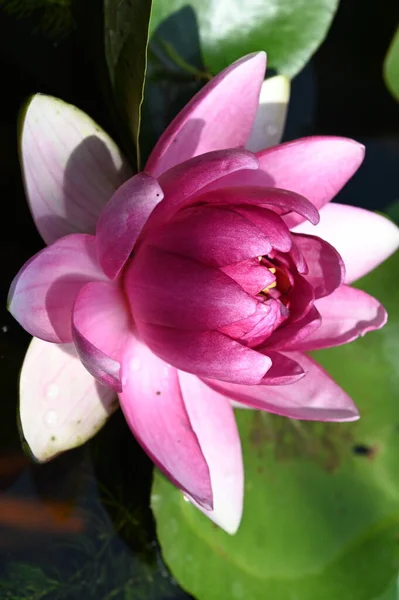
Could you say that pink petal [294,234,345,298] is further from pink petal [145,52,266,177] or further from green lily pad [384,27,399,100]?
green lily pad [384,27,399,100]

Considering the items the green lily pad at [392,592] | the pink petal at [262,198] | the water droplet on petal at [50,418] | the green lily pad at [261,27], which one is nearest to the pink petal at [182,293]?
the pink petal at [262,198]

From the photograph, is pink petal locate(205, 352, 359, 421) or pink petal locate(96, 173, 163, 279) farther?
pink petal locate(205, 352, 359, 421)

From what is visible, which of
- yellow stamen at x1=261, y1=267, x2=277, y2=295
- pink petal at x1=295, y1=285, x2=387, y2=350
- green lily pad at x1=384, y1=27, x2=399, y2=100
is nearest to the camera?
yellow stamen at x1=261, y1=267, x2=277, y2=295

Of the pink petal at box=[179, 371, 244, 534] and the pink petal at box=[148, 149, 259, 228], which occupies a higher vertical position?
the pink petal at box=[148, 149, 259, 228]

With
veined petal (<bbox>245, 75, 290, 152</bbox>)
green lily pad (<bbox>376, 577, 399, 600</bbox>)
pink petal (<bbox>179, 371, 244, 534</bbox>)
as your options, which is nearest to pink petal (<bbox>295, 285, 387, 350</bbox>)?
pink petal (<bbox>179, 371, 244, 534</bbox>)

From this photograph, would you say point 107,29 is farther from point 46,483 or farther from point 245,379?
point 46,483

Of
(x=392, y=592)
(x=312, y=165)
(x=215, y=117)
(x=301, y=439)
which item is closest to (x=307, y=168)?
(x=312, y=165)

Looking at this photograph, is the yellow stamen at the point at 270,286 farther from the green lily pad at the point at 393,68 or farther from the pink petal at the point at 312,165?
the green lily pad at the point at 393,68

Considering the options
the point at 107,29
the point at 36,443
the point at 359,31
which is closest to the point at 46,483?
the point at 36,443
